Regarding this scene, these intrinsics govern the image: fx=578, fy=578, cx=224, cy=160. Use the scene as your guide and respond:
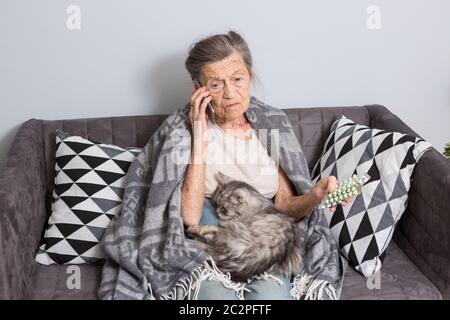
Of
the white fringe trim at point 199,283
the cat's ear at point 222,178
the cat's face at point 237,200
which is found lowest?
the white fringe trim at point 199,283

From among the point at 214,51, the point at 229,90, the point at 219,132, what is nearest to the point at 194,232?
the point at 219,132

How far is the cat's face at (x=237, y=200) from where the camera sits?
5.83 ft

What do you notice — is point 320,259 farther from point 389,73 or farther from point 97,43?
point 97,43

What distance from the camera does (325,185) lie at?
5.59 feet

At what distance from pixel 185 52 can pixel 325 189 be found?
858mm

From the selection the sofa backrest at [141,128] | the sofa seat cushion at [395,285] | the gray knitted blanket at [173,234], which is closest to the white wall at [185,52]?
the sofa backrest at [141,128]

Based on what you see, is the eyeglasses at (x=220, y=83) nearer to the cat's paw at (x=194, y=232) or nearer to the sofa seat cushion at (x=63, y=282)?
the cat's paw at (x=194, y=232)

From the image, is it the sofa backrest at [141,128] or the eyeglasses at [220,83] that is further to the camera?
the sofa backrest at [141,128]

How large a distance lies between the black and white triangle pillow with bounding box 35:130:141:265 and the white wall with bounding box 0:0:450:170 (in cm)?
29

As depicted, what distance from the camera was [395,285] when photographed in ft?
5.76

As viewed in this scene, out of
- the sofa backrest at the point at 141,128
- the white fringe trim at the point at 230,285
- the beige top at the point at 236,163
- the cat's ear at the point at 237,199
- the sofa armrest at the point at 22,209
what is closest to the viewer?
the sofa armrest at the point at 22,209

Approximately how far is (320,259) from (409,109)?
36.8 inches

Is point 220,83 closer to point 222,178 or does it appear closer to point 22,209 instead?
point 222,178

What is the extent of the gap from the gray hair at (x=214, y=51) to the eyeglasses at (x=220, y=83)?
54 millimetres
